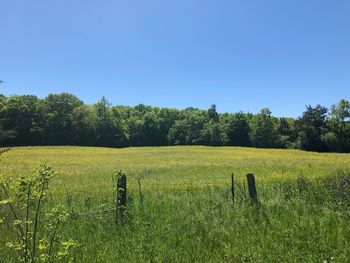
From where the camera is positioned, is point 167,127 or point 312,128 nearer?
point 312,128

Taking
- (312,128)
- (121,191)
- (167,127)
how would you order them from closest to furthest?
(121,191)
(312,128)
(167,127)

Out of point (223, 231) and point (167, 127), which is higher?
point (167, 127)

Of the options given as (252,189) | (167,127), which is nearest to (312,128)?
(167,127)

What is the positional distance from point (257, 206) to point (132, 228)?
331 cm

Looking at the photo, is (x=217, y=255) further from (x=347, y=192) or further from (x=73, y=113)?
(x=73, y=113)

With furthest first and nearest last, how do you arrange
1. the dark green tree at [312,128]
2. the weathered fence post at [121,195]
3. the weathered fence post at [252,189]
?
the dark green tree at [312,128] < the weathered fence post at [252,189] < the weathered fence post at [121,195]

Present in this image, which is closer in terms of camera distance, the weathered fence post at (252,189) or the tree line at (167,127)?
the weathered fence post at (252,189)

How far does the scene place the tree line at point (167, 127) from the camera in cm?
8675

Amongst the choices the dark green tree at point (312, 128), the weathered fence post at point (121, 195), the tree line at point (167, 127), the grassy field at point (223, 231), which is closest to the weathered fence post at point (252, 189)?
the grassy field at point (223, 231)

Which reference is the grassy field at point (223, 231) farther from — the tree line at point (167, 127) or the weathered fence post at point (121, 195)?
the tree line at point (167, 127)

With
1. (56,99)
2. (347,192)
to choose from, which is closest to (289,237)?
(347,192)

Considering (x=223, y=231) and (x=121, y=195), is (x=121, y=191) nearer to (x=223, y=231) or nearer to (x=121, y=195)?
(x=121, y=195)

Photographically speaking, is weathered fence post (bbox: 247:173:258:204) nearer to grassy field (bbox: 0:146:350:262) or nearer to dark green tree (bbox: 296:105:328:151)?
grassy field (bbox: 0:146:350:262)

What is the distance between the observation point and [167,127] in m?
121
